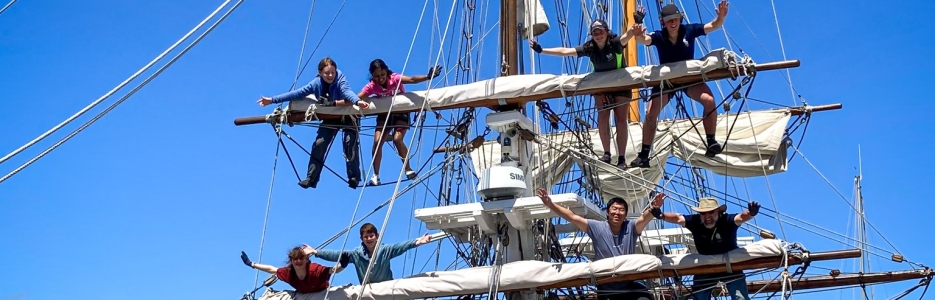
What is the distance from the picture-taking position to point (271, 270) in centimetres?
1041

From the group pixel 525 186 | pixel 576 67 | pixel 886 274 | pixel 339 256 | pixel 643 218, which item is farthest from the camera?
pixel 576 67

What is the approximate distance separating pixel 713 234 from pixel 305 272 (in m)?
3.55

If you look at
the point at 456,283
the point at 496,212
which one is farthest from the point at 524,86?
the point at 456,283

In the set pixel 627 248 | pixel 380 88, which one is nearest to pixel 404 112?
pixel 380 88

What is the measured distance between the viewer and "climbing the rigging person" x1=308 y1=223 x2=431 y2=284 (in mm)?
10141

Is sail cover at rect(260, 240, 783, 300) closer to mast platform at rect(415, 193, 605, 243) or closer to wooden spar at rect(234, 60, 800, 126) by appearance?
mast platform at rect(415, 193, 605, 243)

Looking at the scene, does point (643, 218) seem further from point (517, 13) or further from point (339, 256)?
point (517, 13)

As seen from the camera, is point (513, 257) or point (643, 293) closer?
point (643, 293)

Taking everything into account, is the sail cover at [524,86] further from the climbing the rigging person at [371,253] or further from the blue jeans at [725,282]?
the blue jeans at [725,282]

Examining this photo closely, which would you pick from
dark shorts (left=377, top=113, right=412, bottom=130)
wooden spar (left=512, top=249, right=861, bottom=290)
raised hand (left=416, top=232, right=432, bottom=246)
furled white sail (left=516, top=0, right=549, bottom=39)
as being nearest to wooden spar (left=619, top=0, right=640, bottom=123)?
furled white sail (left=516, top=0, right=549, bottom=39)

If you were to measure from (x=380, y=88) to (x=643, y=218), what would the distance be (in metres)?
3.38

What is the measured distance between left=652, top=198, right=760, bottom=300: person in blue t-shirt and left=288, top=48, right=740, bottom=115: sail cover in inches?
66.1

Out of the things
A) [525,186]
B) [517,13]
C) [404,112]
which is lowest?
[525,186]

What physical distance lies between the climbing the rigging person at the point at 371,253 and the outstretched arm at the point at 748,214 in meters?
2.58
